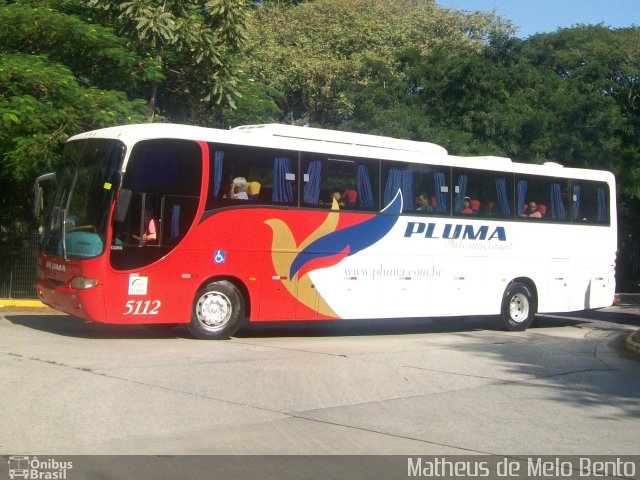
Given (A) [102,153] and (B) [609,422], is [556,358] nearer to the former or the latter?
(B) [609,422]

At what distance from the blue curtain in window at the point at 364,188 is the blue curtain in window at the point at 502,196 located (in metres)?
3.42

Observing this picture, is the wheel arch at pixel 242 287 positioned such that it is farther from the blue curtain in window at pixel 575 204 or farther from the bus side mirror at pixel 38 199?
the blue curtain in window at pixel 575 204

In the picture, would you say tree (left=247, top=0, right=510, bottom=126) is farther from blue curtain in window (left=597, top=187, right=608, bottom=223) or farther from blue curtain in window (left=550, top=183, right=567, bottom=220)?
blue curtain in window (left=550, top=183, right=567, bottom=220)

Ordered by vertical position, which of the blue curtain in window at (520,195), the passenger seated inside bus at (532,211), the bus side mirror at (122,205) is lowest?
the bus side mirror at (122,205)

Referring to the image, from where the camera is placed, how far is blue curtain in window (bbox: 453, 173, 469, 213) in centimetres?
1711

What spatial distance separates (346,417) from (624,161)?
24146mm

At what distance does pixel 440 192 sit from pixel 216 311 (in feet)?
18.0

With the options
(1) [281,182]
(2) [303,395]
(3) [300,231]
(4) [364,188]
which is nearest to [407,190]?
(4) [364,188]

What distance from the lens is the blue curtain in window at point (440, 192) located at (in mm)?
16828

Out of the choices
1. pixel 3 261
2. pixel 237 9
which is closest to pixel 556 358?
pixel 237 9

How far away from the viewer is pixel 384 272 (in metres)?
16.2

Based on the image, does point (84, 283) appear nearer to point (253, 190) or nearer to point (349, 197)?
point (253, 190)

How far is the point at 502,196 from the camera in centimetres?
1788
